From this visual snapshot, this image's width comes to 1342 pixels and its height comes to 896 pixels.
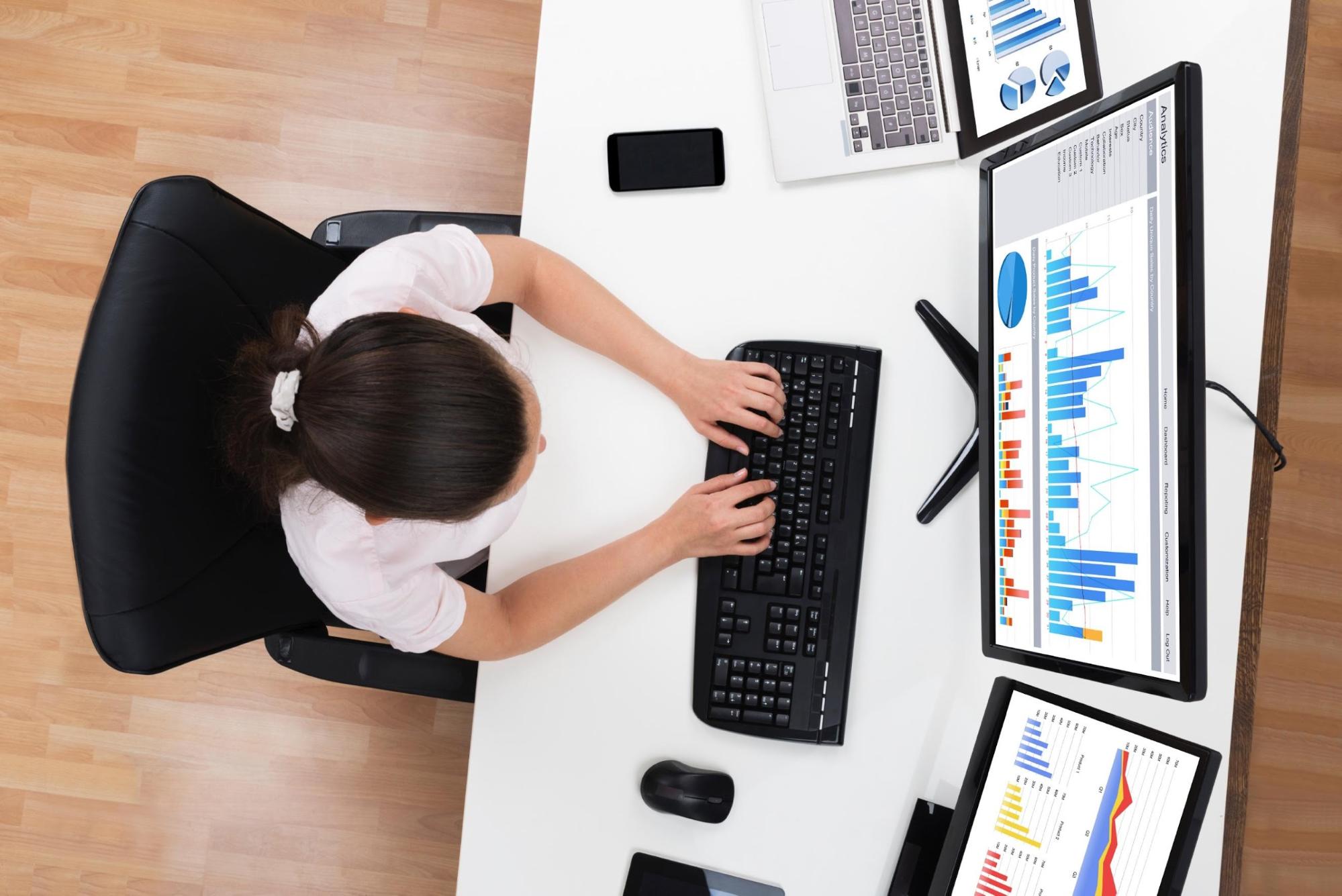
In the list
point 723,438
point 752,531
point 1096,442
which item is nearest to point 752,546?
point 752,531

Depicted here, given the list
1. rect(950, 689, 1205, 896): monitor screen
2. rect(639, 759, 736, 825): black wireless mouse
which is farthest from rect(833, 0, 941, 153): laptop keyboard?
rect(639, 759, 736, 825): black wireless mouse

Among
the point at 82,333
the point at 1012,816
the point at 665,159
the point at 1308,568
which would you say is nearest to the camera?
the point at 1012,816

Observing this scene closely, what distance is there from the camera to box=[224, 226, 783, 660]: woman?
754 mm

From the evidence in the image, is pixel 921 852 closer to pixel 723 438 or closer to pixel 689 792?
pixel 689 792

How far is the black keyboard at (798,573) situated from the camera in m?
0.99

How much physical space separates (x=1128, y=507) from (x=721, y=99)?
68cm

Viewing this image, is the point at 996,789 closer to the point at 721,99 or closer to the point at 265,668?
the point at 721,99

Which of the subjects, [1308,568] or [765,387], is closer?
[765,387]

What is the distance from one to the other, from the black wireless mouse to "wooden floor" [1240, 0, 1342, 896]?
3.94ft

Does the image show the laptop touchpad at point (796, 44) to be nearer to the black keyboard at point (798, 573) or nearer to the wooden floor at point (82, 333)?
the black keyboard at point (798, 573)

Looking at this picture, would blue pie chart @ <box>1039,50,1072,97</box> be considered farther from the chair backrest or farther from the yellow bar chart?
the chair backrest

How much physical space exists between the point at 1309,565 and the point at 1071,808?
1143 mm

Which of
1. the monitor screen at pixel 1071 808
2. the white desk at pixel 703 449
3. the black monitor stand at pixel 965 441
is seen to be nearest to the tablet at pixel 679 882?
the white desk at pixel 703 449

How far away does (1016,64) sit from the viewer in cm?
98
